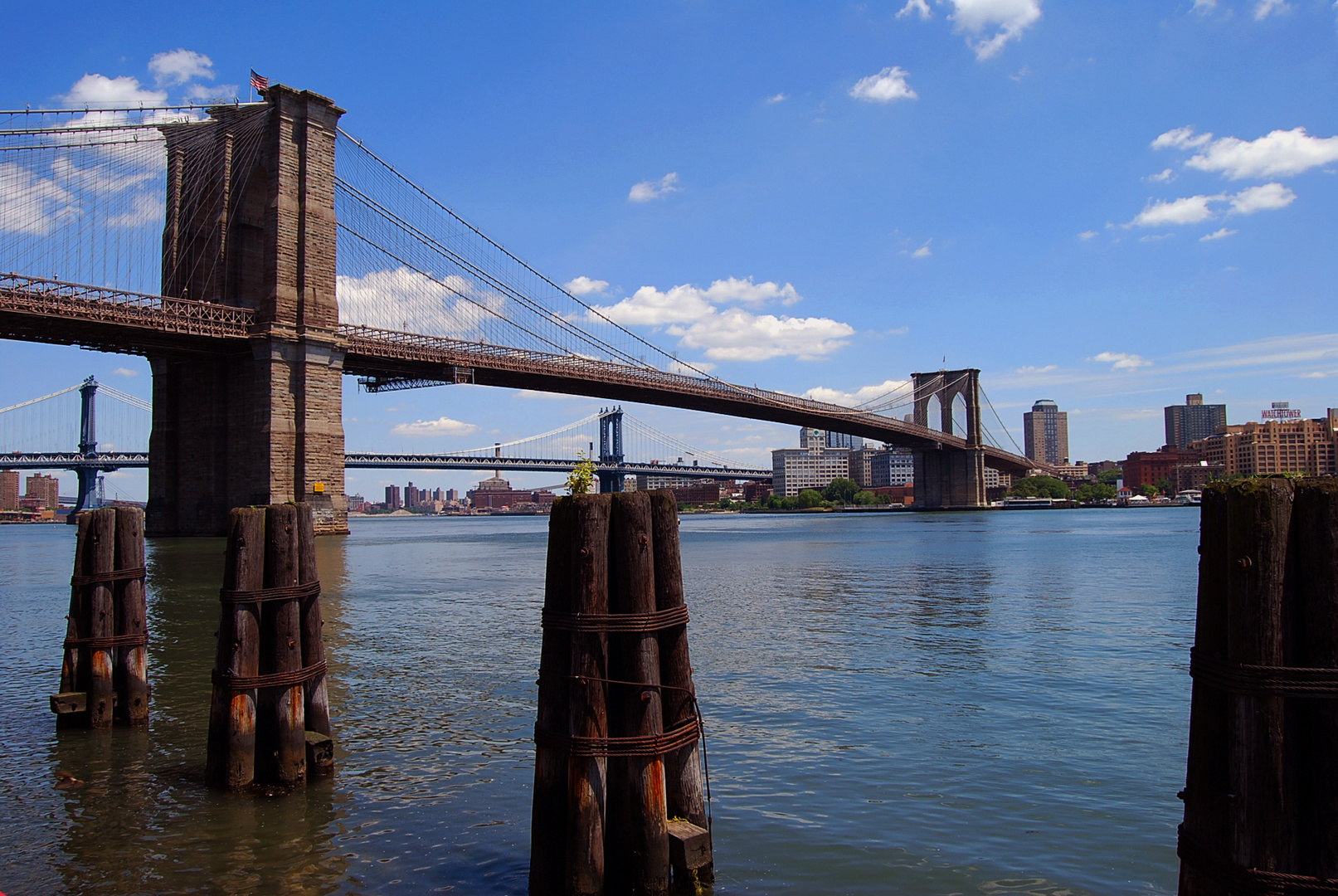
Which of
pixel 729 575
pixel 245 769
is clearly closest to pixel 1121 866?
pixel 245 769

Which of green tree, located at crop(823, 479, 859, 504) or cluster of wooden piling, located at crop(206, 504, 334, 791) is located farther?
green tree, located at crop(823, 479, 859, 504)

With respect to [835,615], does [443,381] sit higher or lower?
higher

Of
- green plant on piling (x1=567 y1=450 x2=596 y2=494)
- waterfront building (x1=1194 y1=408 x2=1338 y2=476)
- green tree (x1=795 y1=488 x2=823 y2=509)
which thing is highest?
waterfront building (x1=1194 y1=408 x2=1338 y2=476)

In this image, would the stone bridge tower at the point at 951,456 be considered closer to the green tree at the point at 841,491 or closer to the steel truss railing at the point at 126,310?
the green tree at the point at 841,491

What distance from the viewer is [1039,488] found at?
129 metres

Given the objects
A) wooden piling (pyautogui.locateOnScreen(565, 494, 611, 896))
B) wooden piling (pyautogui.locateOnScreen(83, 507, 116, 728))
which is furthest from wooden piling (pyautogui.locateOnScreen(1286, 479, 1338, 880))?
wooden piling (pyautogui.locateOnScreen(83, 507, 116, 728))

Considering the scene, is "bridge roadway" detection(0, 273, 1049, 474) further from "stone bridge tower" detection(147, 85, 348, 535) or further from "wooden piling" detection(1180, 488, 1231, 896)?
"wooden piling" detection(1180, 488, 1231, 896)

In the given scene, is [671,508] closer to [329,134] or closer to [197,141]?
[329,134]

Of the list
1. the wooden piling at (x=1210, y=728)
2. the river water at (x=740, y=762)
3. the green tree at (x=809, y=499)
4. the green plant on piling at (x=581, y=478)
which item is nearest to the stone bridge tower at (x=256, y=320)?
the river water at (x=740, y=762)

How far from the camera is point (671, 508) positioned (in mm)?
4730

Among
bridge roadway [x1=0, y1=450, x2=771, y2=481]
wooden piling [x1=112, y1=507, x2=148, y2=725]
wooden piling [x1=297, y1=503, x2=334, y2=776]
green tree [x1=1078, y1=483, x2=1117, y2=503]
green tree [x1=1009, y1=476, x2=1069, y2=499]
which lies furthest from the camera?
green tree [x1=1078, y1=483, x2=1117, y2=503]

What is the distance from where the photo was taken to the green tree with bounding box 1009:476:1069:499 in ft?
418

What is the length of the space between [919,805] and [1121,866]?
1.42 meters

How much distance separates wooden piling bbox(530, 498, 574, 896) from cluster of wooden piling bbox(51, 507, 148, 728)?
584 centimetres
